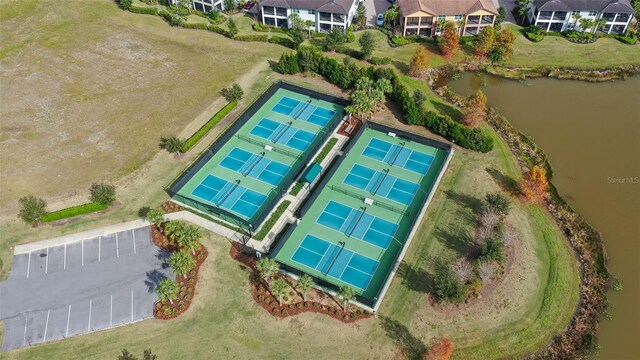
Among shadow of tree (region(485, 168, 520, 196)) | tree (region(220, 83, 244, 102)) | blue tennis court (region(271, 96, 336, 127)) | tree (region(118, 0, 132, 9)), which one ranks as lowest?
shadow of tree (region(485, 168, 520, 196))

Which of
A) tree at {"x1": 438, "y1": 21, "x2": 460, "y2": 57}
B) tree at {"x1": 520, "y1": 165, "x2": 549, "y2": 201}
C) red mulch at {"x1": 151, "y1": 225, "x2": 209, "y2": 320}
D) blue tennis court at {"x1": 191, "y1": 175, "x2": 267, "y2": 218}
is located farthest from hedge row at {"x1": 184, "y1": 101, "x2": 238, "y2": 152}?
tree at {"x1": 520, "y1": 165, "x2": 549, "y2": 201}

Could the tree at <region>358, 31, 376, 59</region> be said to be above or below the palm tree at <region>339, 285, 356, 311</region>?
above

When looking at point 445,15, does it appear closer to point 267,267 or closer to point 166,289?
point 267,267

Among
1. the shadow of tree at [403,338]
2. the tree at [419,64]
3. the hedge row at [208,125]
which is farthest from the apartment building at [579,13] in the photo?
the shadow of tree at [403,338]

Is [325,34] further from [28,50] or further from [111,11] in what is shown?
[28,50]

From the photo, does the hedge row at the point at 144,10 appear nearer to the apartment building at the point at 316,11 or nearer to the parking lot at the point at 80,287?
the apartment building at the point at 316,11

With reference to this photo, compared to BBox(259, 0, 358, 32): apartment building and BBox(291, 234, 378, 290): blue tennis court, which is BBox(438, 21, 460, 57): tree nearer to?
BBox(259, 0, 358, 32): apartment building
